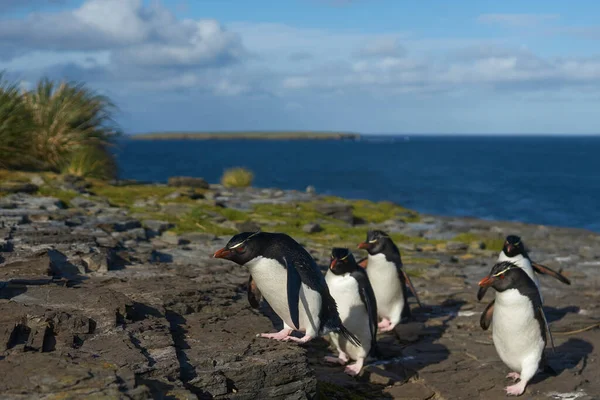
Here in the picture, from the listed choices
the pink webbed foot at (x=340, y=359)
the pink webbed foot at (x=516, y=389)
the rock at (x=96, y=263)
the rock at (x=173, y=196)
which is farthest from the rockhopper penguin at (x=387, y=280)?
the rock at (x=173, y=196)

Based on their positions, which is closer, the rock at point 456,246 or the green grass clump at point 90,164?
the rock at point 456,246

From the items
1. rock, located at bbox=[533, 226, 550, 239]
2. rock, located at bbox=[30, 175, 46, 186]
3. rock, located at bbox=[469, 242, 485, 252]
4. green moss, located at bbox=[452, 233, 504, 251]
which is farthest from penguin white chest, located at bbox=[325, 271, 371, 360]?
rock, located at bbox=[533, 226, 550, 239]

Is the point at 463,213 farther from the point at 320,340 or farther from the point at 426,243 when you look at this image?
the point at 320,340

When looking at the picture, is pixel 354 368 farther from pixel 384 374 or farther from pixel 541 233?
pixel 541 233

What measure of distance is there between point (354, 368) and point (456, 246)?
8.69m

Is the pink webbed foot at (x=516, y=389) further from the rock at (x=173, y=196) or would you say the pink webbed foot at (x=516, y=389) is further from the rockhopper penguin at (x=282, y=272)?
the rock at (x=173, y=196)

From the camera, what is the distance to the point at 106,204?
15086 mm

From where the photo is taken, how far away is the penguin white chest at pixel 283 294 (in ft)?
20.3

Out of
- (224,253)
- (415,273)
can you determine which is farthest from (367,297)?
(415,273)

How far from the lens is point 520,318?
7.33 m

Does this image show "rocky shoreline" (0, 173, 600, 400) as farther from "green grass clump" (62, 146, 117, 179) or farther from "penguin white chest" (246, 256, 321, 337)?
→ "green grass clump" (62, 146, 117, 179)

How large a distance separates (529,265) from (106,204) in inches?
358

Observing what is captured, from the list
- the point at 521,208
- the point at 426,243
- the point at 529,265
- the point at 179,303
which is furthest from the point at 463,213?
the point at 179,303

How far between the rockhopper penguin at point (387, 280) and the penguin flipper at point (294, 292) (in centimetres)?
339
